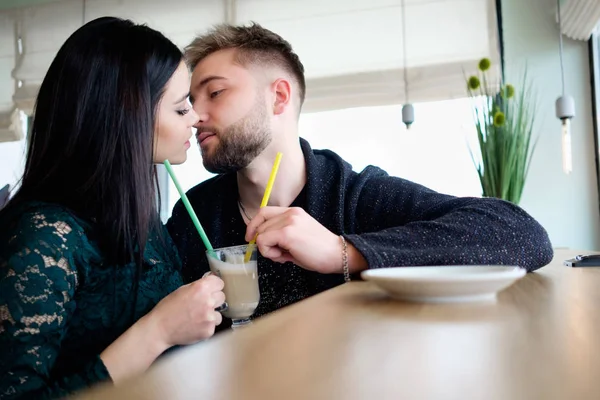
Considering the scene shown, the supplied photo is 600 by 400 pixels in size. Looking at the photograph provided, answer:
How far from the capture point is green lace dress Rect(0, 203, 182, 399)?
82cm

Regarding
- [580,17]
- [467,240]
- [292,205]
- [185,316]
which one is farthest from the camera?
[580,17]

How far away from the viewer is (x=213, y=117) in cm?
166

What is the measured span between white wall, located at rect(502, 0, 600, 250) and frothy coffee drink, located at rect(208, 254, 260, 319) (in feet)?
9.76

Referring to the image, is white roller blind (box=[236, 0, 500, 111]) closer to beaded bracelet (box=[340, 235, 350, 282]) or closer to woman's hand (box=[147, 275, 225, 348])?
beaded bracelet (box=[340, 235, 350, 282])

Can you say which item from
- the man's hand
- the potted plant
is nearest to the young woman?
the man's hand

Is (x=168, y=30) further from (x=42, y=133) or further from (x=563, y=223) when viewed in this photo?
(x=42, y=133)

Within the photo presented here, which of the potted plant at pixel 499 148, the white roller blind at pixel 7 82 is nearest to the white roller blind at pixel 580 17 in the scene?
the potted plant at pixel 499 148

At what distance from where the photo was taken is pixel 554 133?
3613 millimetres

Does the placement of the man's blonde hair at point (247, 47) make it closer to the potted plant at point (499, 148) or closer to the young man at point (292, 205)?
the young man at point (292, 205)

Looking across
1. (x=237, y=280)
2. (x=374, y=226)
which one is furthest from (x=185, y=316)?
(x=374, y=226)

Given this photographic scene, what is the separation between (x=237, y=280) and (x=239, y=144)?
0.65m

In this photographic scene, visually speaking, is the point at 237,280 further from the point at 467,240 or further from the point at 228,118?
the point at 228,118

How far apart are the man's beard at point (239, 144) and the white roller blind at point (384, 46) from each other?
2427mm

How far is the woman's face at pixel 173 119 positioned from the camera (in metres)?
1.23
